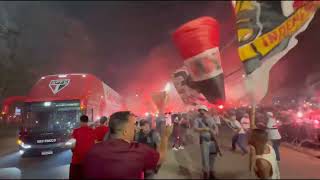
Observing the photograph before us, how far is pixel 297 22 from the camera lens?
4988 millimetres

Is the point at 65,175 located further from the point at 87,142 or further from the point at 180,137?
the point at 180,137

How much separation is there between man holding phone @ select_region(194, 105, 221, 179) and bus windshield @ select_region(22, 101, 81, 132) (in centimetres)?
484

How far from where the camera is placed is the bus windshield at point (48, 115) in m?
9.84

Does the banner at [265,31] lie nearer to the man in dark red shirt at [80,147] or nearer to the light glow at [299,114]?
the man in dark red shirt at [80,147]

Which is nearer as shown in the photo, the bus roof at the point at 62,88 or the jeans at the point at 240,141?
the jeans at the point at 240,141

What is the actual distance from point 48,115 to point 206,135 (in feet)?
18.6

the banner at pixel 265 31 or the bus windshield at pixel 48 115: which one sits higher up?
the banner at pixel 265 31

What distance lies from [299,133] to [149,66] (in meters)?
9.45

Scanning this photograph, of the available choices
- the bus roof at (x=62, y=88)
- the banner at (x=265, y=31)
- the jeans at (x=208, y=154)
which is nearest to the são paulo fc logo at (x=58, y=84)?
the bus roof at (x=62, y=88)

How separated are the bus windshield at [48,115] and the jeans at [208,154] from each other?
5.02 metres

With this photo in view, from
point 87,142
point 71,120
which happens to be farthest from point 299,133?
point 87,142

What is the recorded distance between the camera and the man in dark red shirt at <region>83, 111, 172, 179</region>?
2.89 m

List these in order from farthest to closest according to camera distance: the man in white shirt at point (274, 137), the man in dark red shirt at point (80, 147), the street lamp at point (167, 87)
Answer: the man in white shirt at point (274, 137)
the street lamp at point (167, 87)
the man in dark red shirt at point (80, 147)

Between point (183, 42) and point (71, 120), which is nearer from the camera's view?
point (183, 42)
